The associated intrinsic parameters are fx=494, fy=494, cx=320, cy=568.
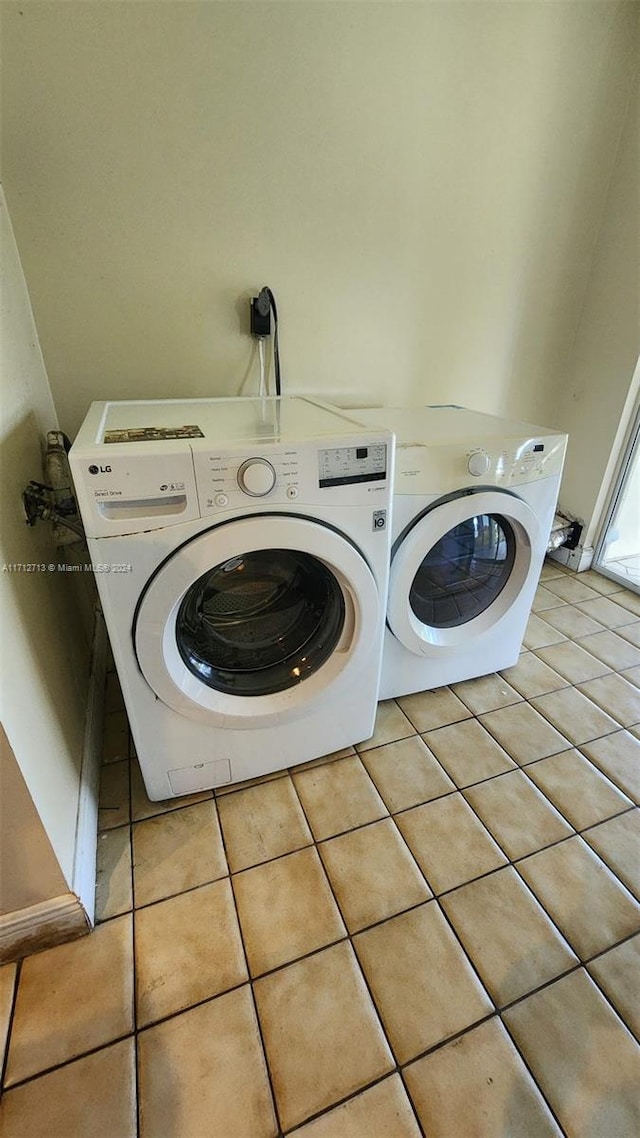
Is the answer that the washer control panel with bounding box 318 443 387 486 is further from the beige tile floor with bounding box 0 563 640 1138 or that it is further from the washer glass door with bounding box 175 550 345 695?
the beige tile floor with bounding box 0 563 640 1138

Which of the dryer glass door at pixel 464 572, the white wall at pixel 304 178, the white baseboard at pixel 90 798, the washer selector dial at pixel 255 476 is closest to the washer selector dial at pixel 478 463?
the dryer glass door at pixel 464 572

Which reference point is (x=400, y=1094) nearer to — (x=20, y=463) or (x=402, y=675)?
(x=402, y=675)

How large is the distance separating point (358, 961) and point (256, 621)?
0.71 metres

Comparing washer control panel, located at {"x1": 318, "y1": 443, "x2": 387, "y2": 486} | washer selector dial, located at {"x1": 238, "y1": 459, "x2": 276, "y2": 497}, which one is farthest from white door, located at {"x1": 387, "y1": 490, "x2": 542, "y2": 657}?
washer selector dial, located at {"x1": 238, "y1": 459, "x2": 276, "y2": 497}

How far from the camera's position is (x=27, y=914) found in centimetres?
92

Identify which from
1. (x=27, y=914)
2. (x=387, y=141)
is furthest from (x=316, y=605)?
(x=387, y=141)

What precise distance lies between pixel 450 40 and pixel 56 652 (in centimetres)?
204

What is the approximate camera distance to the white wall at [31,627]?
835 millimetres

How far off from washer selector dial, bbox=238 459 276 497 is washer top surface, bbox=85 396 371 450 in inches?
2.4

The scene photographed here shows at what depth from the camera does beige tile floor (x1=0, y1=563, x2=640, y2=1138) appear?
776 mm

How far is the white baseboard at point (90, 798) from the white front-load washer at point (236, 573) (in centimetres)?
14

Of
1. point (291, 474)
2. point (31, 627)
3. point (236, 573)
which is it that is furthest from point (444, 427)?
point (31, 627)

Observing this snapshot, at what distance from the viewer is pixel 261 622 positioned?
120 cm

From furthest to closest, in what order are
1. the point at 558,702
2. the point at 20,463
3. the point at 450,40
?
the point at 558,702 → the point at 450,40 → the point at 20,463
